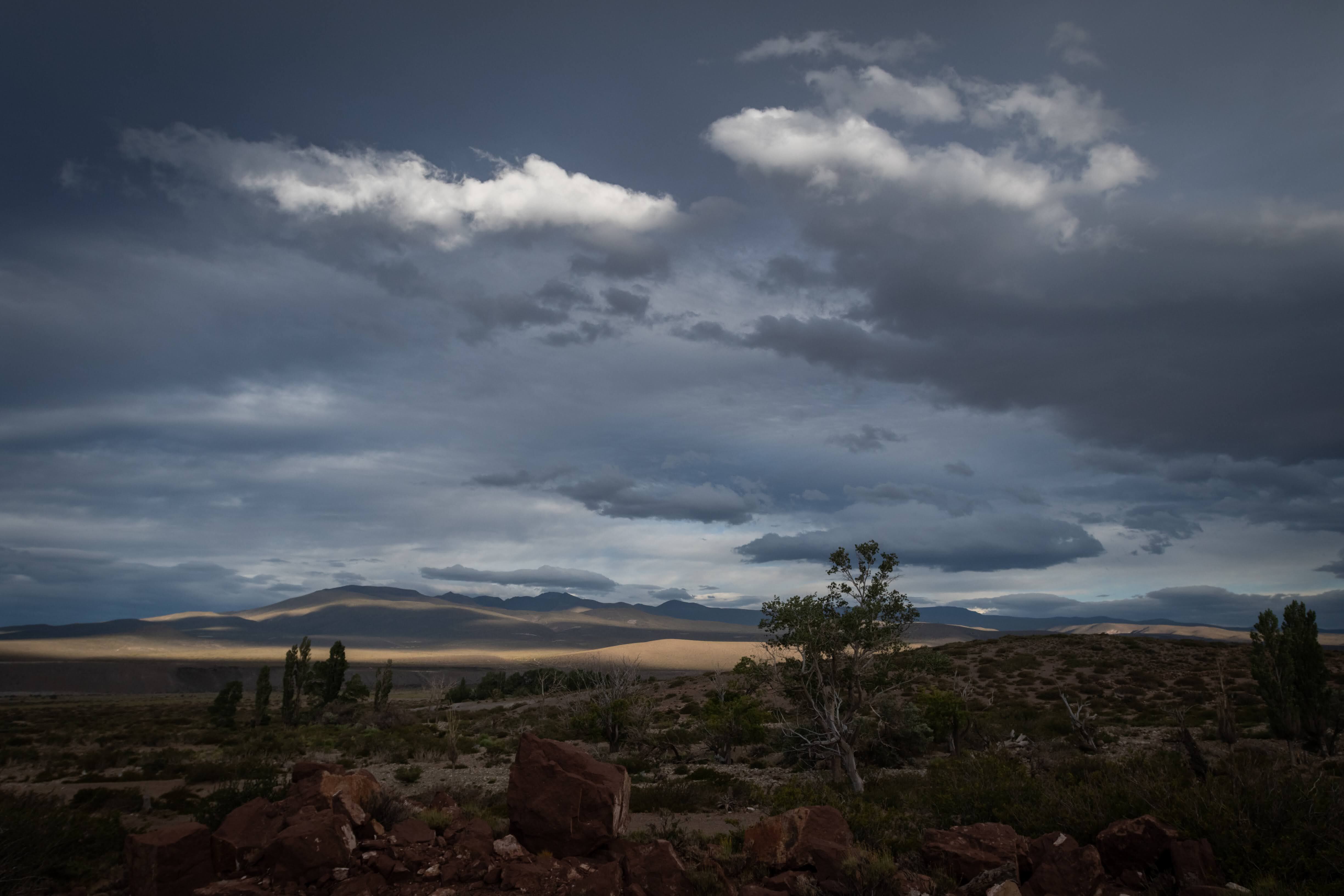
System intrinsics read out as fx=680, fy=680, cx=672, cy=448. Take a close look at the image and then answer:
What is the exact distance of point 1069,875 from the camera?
10492 millimetres

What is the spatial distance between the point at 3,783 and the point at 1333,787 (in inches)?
1495

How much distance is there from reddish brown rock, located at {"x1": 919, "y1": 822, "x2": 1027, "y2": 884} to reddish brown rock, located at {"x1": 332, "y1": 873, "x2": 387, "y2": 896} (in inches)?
356

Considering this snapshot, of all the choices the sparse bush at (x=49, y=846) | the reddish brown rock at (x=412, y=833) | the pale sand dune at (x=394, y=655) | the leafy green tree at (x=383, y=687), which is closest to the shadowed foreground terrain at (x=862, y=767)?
the sparse bush at (x=49, y=846)

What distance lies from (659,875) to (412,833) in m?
4.68

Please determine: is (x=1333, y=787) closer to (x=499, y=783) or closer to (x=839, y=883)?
(x=839, y=883)

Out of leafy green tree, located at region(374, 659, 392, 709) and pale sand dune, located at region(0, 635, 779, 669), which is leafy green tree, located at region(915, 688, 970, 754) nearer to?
leafy green tree, located at region(374, 659, 392, 709)

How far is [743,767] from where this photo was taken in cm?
2659

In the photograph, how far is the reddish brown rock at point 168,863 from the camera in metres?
10.4

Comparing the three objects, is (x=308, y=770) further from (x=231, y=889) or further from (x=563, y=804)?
(x=563, y=804)

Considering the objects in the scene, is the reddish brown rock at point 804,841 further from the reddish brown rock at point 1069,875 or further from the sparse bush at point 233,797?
the sparse bush at point 233,797

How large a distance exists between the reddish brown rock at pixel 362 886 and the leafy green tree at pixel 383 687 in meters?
45.2

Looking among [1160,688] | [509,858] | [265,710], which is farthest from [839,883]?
[265,710]

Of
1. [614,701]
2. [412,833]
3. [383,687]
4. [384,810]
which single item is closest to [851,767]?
[412,833]

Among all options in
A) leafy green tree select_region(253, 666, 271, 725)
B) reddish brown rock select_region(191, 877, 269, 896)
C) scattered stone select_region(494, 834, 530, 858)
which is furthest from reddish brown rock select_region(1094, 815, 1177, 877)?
leafy green tree select_region(253, 666, 271, 725)
